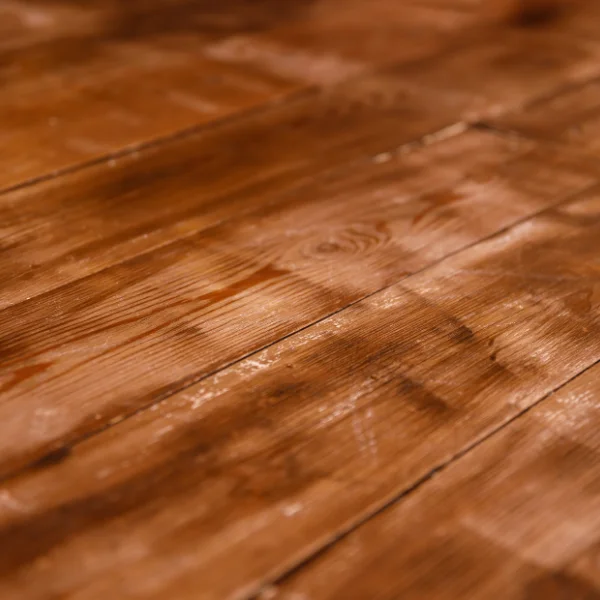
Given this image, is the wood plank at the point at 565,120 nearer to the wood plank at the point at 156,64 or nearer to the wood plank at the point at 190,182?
the wood plank at the point at 190,182

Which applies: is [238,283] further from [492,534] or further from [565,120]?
[565,120]

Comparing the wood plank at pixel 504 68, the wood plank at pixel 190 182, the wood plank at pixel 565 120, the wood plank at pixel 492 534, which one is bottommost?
the wood plank at pixel 492 534

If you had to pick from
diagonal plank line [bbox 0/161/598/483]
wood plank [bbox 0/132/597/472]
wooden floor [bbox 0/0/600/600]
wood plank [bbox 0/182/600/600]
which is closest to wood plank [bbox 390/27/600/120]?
wooden floor [bbox 0/0/600/600]

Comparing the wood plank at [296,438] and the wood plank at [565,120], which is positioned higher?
the wood plank at [565,120]

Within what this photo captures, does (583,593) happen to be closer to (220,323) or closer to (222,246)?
(220,323)

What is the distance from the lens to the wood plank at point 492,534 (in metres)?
0.55

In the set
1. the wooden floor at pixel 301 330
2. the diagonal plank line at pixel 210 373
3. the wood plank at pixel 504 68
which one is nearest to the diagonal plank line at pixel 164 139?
the wooden floor at pixel 301 330

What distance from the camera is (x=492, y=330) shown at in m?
0.79

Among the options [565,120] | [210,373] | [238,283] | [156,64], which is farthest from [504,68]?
[210,373]

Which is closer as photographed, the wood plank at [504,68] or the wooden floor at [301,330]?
the wooden floor at [301,330]

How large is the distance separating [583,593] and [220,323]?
0.40 m

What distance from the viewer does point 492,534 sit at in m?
0.59

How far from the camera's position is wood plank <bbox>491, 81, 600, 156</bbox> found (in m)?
1.15

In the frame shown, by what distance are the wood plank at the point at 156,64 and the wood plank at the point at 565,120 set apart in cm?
29
